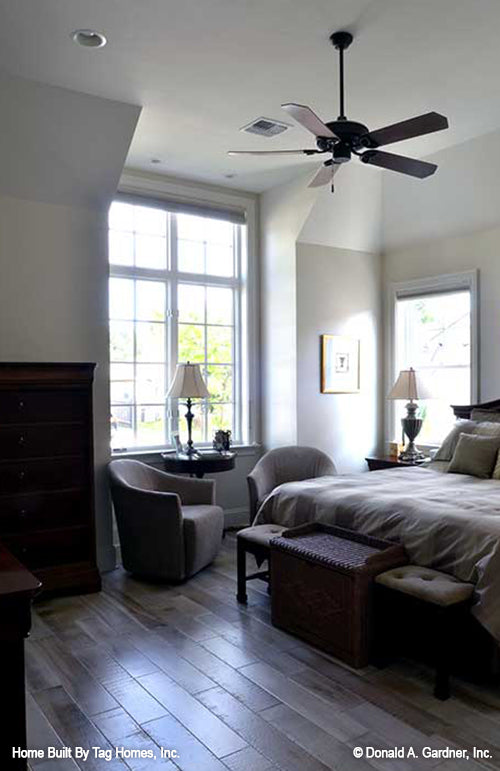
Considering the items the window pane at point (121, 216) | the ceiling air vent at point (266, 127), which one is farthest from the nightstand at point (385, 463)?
the window pane at point (121, 216)

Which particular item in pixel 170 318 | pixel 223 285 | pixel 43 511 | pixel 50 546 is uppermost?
pixel 223 285

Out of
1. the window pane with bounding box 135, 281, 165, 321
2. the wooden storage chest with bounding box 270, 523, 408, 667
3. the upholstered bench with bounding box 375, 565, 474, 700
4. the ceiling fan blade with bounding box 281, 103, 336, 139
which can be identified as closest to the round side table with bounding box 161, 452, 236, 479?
the window pane with bounding box 135, 281, 165, 321

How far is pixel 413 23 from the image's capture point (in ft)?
10.6

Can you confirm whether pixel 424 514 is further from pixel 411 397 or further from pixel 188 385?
pixel 188 385

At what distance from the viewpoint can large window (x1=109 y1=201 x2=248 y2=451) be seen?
537 centimetres

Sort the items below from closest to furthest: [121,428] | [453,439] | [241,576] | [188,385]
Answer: [241,576]
[453,439]
[188,385]
[121,428]

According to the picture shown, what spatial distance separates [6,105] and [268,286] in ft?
9.74

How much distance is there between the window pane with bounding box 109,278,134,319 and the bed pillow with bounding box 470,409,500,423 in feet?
10.1

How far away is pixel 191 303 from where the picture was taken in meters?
5.80

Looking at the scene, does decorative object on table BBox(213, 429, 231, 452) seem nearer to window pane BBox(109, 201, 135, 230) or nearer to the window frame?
the window frame

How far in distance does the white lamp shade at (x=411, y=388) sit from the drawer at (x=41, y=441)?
2.83 metres

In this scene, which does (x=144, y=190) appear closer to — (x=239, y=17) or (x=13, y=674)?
(x=239, y=17)

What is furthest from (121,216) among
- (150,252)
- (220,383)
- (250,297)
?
(220,383)

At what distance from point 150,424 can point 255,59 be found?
316 cm
